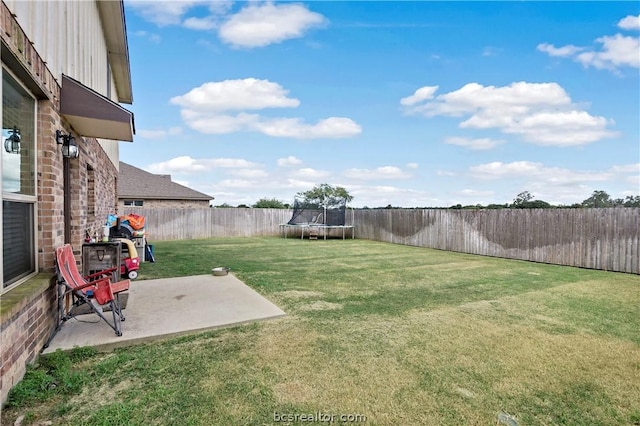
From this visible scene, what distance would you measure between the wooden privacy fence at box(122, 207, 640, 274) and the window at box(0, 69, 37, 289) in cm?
1081

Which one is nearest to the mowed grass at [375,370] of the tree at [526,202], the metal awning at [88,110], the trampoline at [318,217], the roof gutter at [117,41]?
the metal awning at [88,110]

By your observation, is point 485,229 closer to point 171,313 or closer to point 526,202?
point 526,202

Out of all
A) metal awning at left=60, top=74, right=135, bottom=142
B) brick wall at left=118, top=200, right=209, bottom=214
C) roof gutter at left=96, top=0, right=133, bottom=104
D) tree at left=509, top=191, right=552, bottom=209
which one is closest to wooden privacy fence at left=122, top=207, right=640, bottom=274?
tree at left=509, top=191, right=552, bottom=209

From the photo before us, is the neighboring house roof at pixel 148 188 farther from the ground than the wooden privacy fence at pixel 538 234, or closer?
farther from the ground

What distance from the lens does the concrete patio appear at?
3.15 metres

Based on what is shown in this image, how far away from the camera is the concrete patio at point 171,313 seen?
10.3 ft

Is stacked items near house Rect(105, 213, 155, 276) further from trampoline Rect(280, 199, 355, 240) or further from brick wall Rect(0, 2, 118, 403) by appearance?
Answer: trampoline Rect(280, 199, 355, 240)

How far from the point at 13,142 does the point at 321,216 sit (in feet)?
49.5

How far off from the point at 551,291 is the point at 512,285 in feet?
1.99

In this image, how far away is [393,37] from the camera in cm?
1083

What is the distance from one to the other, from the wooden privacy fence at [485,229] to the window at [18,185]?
10812 mm

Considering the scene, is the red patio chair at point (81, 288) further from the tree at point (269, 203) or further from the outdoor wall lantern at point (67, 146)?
the tree at point (269, 203)

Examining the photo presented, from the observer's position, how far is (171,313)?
3.96 meters

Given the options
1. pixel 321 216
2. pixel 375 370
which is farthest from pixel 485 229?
pixel 375 370
